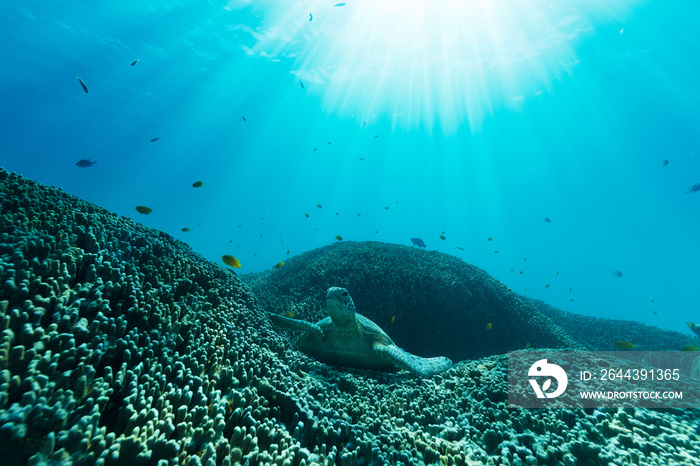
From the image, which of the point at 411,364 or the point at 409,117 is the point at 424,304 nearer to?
the point at 411,364

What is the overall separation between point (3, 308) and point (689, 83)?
7043 cm

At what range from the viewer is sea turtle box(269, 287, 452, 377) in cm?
492

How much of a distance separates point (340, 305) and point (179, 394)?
3.02 metres

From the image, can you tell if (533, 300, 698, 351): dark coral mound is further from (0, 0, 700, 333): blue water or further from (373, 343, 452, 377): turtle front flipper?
(373, 343, 452, 377): turtle front flipper

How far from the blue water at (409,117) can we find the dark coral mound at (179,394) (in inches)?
495

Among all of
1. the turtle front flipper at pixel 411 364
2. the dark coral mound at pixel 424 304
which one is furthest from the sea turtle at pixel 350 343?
the dark coral mound at pixel 424 304

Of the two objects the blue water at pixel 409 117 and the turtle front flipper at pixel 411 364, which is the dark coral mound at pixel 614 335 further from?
the turtle front flipper at pixel 411 364

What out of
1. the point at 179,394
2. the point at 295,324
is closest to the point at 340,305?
the point at 295,324

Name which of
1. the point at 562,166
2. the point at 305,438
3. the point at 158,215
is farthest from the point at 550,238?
the point at 158,215

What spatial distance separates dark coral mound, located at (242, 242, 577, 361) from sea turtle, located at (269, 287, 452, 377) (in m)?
3.09

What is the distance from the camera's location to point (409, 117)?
209 feet

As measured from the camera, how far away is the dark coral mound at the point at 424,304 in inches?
351

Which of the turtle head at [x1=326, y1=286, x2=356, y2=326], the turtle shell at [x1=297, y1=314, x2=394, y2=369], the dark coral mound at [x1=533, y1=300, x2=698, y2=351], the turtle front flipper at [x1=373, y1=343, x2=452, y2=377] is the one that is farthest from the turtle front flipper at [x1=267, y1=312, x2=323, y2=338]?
the dark coral mound at [x1=533, y1=300, x2=698, y2=351]

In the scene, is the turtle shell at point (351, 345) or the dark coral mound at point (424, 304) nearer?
the turtle shell at point (351, 345)
